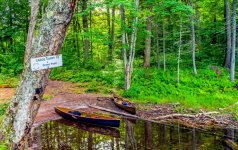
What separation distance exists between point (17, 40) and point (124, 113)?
605 inches

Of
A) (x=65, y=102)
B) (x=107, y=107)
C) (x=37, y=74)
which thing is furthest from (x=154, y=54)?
(x=37, y=74)

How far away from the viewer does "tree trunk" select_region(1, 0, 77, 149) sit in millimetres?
3092

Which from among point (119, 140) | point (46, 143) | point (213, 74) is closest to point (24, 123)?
point (46, 143)

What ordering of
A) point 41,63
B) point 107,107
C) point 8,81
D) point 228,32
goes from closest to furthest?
point 41,63 → point 107,107 → point 228,32 → point 8,81

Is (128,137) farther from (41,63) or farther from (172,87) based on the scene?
(41,63)

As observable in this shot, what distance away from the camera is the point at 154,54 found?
2030 cm

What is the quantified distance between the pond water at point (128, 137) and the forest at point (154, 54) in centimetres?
251

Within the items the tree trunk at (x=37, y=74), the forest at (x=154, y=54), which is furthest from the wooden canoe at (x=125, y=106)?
the tree trunk at (x=37, y=74)

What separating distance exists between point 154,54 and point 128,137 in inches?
491

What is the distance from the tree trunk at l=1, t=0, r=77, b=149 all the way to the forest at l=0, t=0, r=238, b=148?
4301 millimetres

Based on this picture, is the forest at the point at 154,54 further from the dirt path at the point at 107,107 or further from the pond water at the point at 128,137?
A: the pond water at the point at 128,137

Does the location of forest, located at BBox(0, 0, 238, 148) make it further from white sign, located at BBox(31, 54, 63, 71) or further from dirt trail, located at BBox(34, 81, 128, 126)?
white sign, located at BBox(31, 54, 63, 71)

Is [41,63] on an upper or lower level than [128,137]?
upper

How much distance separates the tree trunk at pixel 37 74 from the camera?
122 inches
